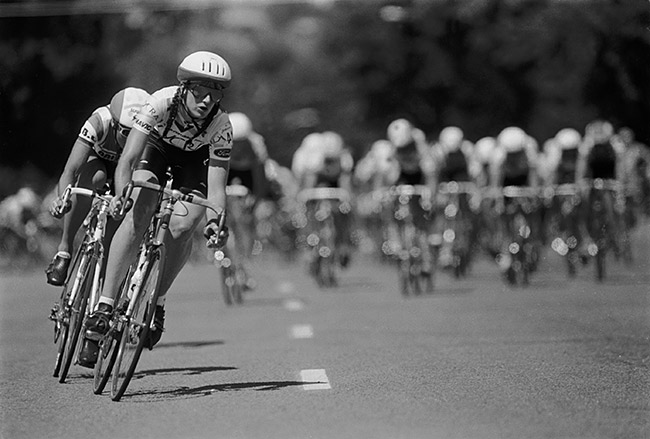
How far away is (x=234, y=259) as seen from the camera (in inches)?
733

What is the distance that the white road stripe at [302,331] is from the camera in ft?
45.4

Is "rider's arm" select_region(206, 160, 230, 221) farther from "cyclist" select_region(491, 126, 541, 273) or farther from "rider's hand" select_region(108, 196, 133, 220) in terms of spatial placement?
"cyclist" select_region(491, 126, 541, 273)

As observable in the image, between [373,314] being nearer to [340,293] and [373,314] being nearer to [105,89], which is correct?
[340,293]

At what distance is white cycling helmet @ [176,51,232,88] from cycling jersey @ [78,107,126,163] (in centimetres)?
169

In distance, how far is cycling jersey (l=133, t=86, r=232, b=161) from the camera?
31.0 feet

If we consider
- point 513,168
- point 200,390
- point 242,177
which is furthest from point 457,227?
point 200,390

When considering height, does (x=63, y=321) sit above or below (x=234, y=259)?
below

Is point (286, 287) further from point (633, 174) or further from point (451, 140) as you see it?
point (633, 174)

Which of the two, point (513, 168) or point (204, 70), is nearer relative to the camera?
point (204, 70)

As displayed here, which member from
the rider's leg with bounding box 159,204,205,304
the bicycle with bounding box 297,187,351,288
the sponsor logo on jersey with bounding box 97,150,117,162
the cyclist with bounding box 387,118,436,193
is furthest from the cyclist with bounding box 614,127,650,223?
the rider's leg with bounding box 159,204,205,304

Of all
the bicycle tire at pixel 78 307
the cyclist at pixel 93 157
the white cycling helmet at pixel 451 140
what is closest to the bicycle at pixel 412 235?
the white cycling helmet at pixel 451 140

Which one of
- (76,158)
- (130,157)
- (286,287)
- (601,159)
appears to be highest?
(601,159)

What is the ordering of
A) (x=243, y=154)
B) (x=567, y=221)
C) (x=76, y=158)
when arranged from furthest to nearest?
(x=567, y=221)
(x=243, y=154)
(x=76, y=158)

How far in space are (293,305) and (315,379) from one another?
8.49 m
